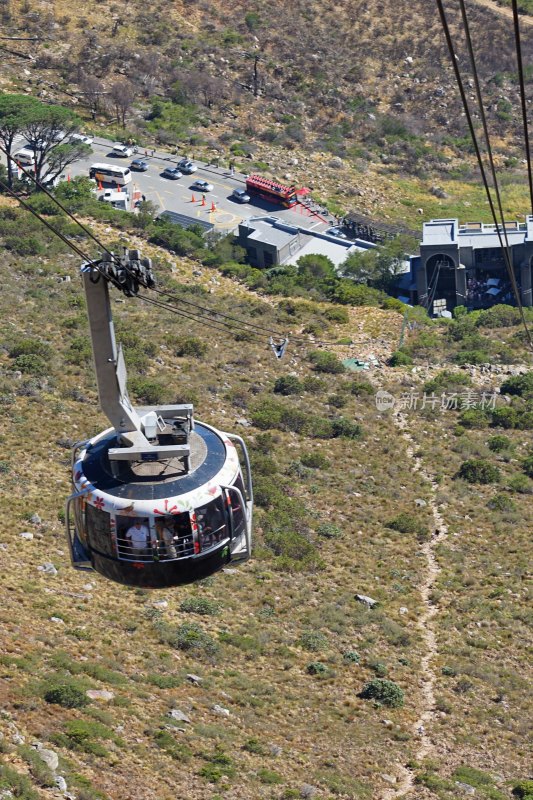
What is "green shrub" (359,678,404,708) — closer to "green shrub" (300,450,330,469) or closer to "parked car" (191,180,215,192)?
"green shrub" (300,450,330,469)

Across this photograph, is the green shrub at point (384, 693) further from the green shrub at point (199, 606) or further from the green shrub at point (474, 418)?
the green shrub at point (474, 418)

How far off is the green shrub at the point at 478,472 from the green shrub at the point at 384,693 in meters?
17.0

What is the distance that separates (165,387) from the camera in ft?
169

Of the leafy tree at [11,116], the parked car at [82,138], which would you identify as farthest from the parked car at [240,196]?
the leafy tree at [11,116]

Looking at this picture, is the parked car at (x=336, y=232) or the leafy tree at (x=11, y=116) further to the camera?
the parked car at (x=336, y=232)

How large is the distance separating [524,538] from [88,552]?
23825 millimetres

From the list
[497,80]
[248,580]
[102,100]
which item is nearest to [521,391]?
[248,580]

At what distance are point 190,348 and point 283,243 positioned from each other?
2638cm

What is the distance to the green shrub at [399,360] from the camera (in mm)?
62875

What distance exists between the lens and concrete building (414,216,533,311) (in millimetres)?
82438

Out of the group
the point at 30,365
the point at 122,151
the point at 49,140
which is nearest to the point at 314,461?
the point at 30,365

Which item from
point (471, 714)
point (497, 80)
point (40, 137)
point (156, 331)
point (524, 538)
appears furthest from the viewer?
point (497, 80)

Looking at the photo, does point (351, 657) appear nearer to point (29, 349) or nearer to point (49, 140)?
point (29, 349)

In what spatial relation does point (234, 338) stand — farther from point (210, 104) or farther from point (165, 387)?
point (210, 104)
